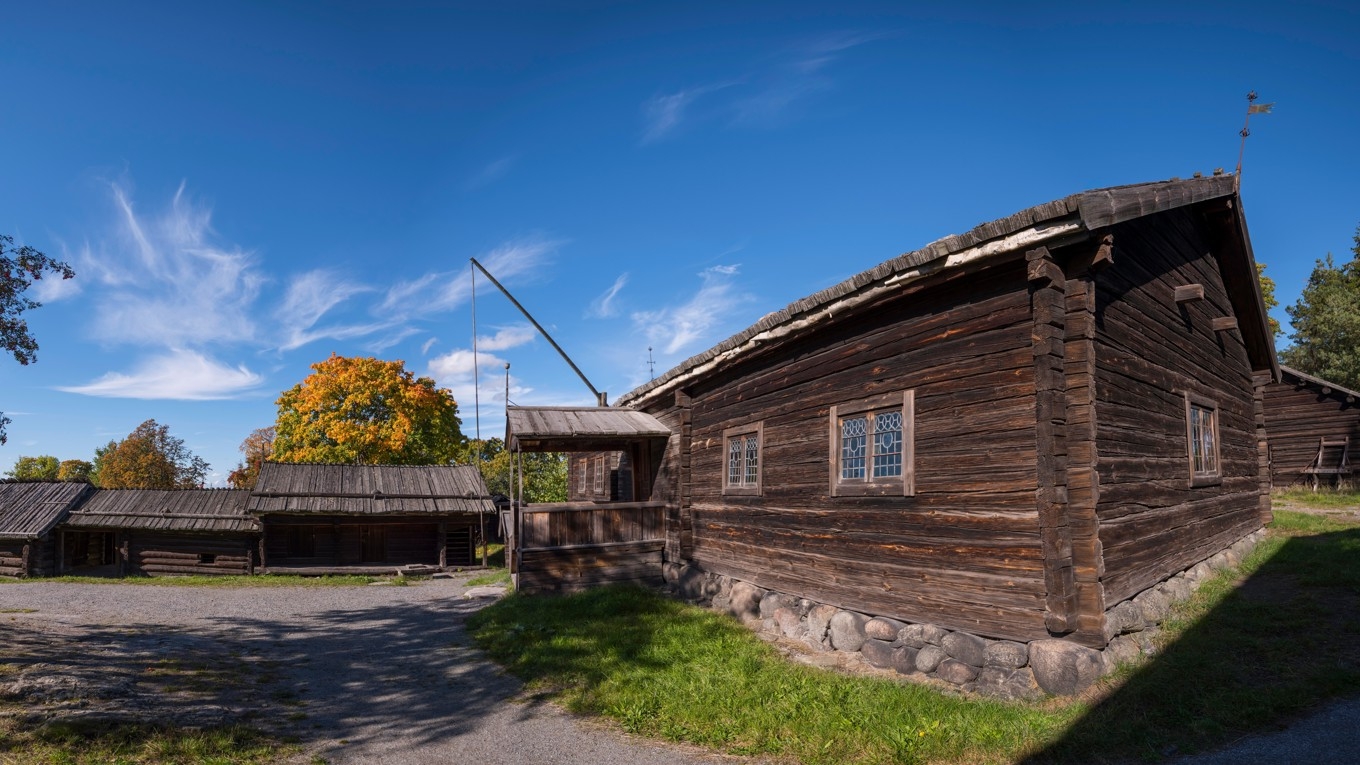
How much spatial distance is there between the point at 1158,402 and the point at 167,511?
2927 cm

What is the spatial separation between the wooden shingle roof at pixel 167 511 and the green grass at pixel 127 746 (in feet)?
68.2

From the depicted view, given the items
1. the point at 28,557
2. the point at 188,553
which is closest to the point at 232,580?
the point at 188,553

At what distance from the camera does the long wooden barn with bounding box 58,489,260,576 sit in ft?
79.0

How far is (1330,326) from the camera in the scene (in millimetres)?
30062

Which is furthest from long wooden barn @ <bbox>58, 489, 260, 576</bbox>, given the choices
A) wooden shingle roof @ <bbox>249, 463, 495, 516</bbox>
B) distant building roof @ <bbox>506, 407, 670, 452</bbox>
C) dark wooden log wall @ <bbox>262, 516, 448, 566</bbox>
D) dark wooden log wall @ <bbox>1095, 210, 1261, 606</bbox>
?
dark wooden log wall @ <bbox>1095, 210, 1261, 606</bbox>

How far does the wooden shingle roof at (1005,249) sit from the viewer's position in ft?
21.3

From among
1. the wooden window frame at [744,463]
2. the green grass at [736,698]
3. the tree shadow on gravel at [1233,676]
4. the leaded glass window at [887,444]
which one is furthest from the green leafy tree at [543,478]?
the tree shadow on gravel at [1233,676]

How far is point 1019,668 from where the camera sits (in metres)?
6.89

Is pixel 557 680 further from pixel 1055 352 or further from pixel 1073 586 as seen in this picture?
pixel 1055 352

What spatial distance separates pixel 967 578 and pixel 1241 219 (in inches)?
325

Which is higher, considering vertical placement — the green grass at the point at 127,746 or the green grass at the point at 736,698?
the green grass at the point at 127,746

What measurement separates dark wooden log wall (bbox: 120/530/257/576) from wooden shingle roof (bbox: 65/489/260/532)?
1.53 ft

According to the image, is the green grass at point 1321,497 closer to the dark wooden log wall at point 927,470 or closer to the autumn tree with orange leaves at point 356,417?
the dark wooden log wall at point 927,470

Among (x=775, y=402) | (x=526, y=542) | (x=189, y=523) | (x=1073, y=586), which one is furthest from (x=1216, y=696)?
(x=189, y=523)
